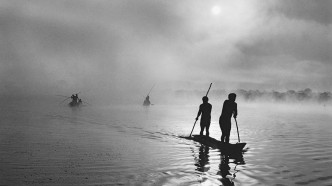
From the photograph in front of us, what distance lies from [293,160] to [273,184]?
4508 mm

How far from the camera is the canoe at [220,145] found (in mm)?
13664

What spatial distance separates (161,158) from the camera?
12.2 m

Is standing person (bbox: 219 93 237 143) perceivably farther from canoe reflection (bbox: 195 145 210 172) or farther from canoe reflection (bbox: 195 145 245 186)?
canoe reflection (bbox: 195 145 245 186)

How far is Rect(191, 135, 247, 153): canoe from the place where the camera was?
44.8 ft

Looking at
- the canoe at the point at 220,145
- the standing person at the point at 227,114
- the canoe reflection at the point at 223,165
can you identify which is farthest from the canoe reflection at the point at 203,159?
the standing person at the point at 227,114

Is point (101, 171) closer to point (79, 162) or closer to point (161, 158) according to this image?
point (79, 162)

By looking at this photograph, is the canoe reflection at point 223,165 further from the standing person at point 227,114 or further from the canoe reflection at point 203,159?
the standing person at point 227,114

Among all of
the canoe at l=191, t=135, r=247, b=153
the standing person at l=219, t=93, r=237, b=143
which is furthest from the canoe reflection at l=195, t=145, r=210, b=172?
the standing person at l=219, t=93, r=237, b=143

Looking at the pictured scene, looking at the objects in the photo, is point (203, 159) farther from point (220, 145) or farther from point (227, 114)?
point (227, 114)

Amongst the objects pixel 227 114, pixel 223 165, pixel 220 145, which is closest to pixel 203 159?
pixel 223 165

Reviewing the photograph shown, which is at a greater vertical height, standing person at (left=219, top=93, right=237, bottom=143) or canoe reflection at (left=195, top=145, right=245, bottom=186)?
standing person at (left=219, top=93, right=237, bottom=143)

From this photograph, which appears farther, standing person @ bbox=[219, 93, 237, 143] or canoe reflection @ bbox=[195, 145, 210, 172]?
standing person @ bbox=[219, 93, 237, 143]

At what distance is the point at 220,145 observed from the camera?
14812 mm

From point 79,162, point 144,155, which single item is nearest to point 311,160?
point 144,155
